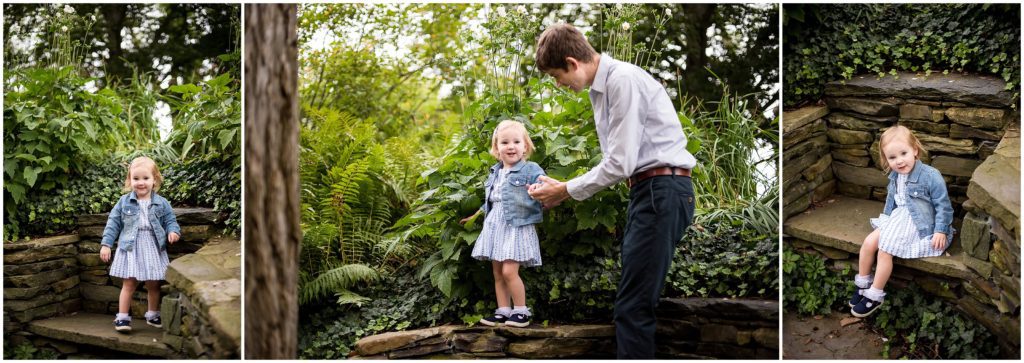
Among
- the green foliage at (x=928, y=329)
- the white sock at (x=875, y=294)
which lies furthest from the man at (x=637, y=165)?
the green foliage at (x=928, y=329)

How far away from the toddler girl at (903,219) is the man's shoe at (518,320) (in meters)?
1.79

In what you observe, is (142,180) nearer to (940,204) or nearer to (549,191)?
(549,191)

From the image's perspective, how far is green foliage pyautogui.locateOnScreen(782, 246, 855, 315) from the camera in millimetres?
4334

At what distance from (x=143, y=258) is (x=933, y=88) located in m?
4.66

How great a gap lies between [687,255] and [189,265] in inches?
110

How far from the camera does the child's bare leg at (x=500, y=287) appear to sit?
4047mm

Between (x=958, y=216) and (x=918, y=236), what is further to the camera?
(x=958, y=216)

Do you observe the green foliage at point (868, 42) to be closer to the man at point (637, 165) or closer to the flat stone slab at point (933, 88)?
the flat stone slab at point (933, 88)

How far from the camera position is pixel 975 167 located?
427 cm

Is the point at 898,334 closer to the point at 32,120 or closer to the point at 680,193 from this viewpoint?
the point at 680,193

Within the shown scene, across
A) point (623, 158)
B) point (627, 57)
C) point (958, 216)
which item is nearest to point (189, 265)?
point (623, 158)

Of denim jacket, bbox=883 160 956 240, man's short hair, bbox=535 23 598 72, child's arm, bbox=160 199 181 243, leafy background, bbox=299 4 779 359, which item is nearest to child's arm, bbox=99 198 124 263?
child's arm, bbox=160 199 181 243

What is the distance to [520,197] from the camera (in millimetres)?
3914

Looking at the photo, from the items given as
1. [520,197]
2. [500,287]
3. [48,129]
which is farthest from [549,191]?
[48,129]
